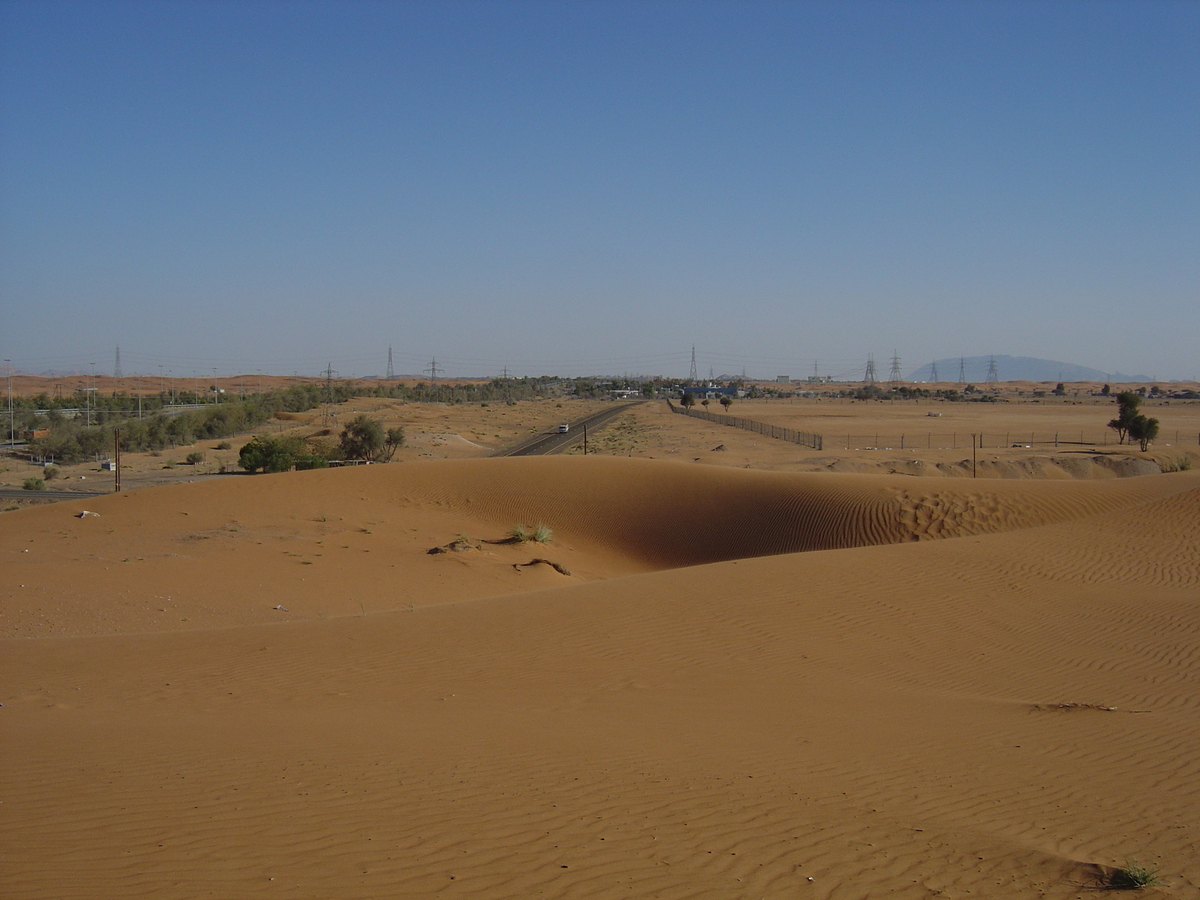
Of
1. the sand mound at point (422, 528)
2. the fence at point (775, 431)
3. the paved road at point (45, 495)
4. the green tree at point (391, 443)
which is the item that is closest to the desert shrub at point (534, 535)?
the sand mound at point (422, 528)

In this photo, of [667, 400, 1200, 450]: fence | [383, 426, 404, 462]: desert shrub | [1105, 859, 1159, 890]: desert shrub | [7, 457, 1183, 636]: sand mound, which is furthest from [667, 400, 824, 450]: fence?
[1105, 859, 1159, 890]: desert shrub

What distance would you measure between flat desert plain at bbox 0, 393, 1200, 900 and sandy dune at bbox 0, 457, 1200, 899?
47mm

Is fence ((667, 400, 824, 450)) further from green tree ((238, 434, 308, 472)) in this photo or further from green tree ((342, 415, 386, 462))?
green tree ((238, 434, 308, 472))

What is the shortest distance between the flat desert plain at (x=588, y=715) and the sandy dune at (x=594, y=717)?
0.15 ft

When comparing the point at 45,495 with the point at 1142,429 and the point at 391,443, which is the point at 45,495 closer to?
the point at 391,443

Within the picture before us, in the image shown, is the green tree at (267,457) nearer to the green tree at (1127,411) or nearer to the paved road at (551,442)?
the paved road at (551,442)

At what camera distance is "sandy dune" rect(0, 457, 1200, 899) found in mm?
5855

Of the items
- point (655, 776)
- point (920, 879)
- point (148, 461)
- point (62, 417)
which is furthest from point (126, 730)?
point (62, 417)

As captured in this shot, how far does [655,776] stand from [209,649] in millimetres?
8373

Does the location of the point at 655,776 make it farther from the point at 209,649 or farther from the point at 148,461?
the point at 148,461

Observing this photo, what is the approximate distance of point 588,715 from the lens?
9.97m

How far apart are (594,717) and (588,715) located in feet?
0.40

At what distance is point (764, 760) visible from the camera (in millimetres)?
8180


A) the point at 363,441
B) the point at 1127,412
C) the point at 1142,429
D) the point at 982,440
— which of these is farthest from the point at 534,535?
the point at 982,440
